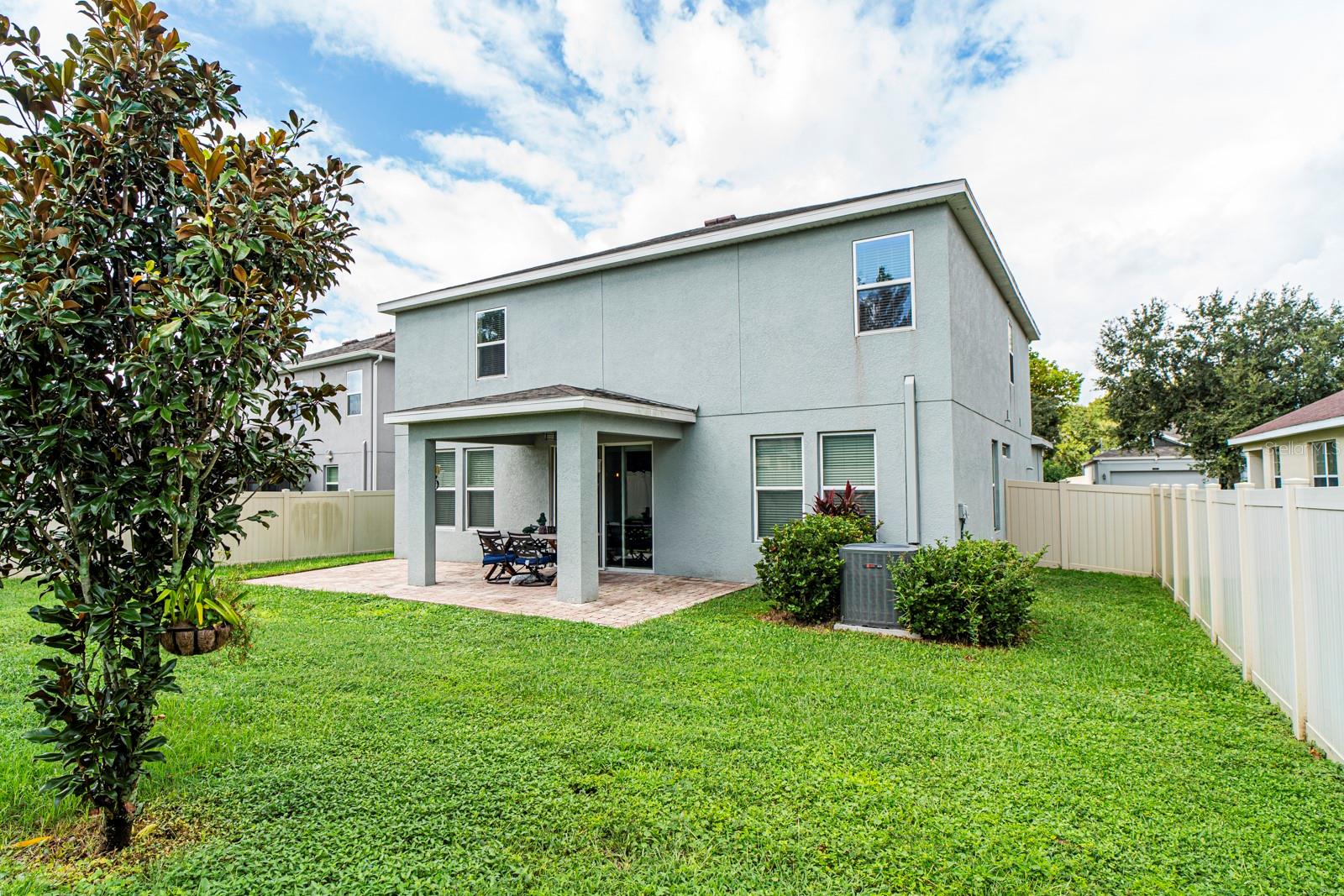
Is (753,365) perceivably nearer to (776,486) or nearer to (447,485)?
(776,486)

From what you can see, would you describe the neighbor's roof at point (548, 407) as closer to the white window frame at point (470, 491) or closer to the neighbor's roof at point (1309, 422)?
the white window frame at point (470, 491)

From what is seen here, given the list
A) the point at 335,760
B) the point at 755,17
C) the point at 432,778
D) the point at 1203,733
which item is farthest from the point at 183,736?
the point at 755,17

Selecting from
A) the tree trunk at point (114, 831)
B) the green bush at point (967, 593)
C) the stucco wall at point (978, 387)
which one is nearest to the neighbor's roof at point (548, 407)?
the stucco wall at point (978, 387)

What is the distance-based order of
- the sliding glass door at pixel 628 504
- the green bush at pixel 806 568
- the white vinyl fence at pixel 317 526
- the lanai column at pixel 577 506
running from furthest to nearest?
the white vinyl fence at pixel 317 526
the sliding glass door at pixel 628 504
the lanai column at pixel 577 506
the green bush at pixel 806 568

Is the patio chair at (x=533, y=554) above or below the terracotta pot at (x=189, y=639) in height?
below

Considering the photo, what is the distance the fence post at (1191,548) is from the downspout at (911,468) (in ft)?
10.3

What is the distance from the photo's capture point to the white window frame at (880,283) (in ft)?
32.3

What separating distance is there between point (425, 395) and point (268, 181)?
12.1 m

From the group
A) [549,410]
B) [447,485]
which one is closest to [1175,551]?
[549,410]

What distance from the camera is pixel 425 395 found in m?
14.8

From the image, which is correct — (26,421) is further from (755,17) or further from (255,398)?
(755,17)

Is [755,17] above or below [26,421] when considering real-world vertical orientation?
above

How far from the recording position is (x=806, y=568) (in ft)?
26.9

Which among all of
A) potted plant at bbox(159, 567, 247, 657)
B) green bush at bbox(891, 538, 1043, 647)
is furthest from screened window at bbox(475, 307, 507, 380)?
potted plant at bbox(159, 567, 247, 657)
